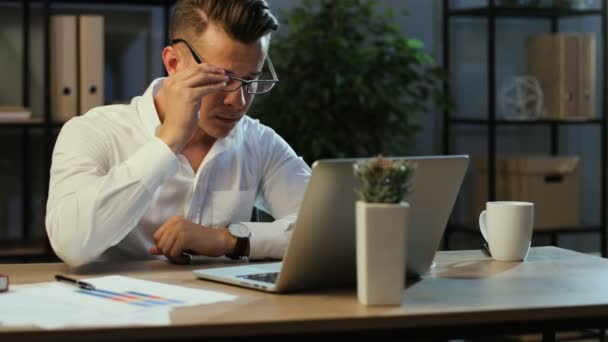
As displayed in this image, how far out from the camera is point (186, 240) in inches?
69.6

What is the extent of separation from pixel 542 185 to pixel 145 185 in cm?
262

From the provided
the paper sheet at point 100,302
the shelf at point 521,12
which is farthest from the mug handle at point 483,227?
the shelf at point 521,12

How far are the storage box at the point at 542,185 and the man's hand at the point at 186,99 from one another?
2.41 meters

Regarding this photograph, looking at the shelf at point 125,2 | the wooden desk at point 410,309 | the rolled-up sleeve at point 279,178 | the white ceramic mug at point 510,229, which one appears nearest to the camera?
the wooden desk at point 410,309

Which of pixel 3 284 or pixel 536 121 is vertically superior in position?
pixel 536 121

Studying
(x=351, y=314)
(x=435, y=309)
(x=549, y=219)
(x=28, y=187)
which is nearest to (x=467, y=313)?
(x=435, y=309)

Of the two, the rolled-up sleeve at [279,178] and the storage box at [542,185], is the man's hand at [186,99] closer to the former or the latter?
the rolled-up sleeve at [279,178]

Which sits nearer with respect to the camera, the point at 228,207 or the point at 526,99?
the point at 228,207

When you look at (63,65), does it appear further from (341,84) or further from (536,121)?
(536,121)

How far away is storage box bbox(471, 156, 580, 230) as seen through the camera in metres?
3.96

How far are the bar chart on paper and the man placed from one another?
269mm

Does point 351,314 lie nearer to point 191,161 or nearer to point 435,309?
point 435,309

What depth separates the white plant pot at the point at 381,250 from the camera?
1271 millimetres

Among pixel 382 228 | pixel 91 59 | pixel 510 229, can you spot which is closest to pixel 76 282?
pixel 382 228
